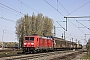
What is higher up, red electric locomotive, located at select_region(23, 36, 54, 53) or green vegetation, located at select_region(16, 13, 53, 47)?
green vegetation, located at select_region(16, 13, 53, 47)

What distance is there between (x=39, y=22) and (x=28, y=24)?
17.3 ft

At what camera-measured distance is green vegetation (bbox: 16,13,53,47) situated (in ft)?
228

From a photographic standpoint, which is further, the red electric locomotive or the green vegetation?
the green vegetation

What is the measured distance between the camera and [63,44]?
6669 cm

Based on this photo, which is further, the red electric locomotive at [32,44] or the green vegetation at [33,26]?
the green vegetation at [33,26]

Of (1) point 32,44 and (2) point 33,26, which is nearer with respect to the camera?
(1) point 32,44

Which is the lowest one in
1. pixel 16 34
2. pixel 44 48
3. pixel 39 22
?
pixel 44 48

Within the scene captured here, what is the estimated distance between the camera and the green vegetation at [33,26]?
228 ft

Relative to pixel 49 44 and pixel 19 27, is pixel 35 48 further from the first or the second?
pixel 19 27

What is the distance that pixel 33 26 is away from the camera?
71375mm

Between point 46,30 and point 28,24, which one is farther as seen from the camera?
point 46,30

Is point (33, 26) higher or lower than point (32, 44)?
higher

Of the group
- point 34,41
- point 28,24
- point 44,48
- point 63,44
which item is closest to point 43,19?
point 28,24

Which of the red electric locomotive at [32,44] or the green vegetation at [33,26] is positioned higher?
the green vegetation at [33,26]
